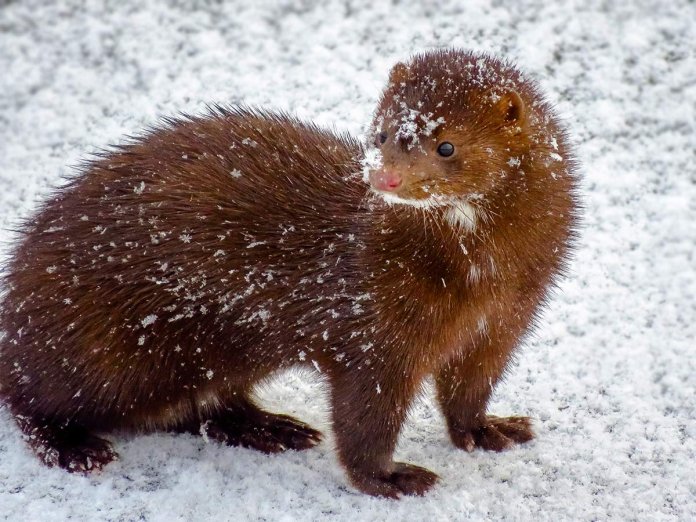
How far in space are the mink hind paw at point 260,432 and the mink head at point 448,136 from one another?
5.87ft

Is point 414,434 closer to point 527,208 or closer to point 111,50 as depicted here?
point 527,208

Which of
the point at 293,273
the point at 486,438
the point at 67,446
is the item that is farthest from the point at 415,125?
the point at 67,446

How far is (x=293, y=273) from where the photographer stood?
14.7 ft

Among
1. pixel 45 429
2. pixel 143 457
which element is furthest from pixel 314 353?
pixel 45 429

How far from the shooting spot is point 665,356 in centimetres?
611

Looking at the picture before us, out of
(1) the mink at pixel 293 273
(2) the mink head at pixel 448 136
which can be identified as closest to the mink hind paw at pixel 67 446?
(1) the mink at pixel 293 273

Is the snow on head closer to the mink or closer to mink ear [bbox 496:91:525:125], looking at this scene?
the mink

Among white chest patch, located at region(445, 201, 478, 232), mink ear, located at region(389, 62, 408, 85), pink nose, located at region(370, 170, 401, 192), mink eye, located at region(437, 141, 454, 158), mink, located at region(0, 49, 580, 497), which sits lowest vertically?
mink, located at region(0, 49, 580, 497)

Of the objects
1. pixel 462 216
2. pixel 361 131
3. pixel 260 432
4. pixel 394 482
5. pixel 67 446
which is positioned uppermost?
pixel 462 216

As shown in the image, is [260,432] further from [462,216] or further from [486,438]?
[462,216]

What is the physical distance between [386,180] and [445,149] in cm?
28

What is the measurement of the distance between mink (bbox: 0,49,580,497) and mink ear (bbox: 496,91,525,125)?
1 cm

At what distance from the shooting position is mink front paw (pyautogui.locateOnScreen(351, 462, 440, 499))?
15.4 ft

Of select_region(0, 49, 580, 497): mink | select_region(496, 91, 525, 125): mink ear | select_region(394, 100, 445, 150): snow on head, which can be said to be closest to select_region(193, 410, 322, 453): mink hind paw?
select_region(0, 49, 580, 497): mink
